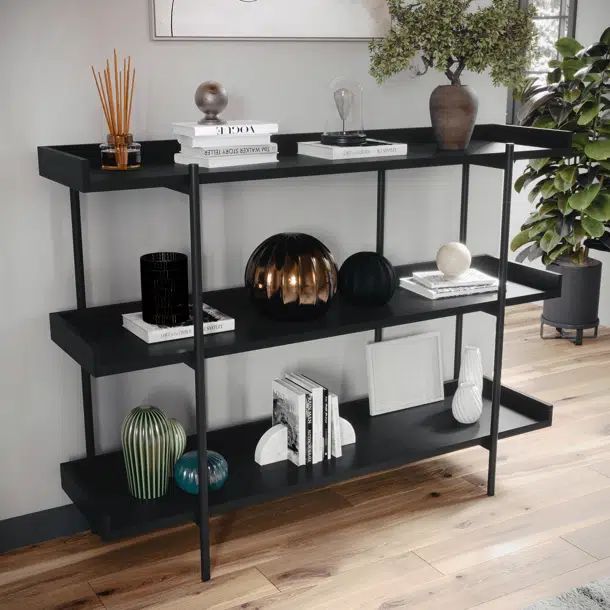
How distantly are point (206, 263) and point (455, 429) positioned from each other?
2.95 feet

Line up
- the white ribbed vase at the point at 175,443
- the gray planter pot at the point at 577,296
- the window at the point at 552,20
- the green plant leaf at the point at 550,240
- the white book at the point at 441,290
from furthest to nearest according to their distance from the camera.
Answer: the window at the point at 552,20 < the gray planter pot at the point at 577,296 < the green plant leaf at the point at 550,240 < the white book at the point at 441,290 < the white ribbed vase at the point at 175,443

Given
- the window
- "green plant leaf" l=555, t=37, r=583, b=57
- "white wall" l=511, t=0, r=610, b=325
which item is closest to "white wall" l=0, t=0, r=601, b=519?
"green plant leaf" l=555, t=37, r=583, b=57

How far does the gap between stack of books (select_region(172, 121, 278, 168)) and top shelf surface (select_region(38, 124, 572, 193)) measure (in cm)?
3

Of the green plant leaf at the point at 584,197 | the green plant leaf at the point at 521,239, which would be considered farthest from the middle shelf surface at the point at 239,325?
the green plant leaf at the point at 521,239

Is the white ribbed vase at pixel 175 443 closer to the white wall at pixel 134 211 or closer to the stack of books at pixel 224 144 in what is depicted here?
the white wall at pixel 134 211

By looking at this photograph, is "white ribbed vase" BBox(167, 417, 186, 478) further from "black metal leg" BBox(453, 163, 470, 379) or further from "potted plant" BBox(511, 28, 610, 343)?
"potted plant" BBox(511, 28, 610, 343)

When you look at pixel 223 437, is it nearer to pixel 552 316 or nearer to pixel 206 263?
pixel 206 263

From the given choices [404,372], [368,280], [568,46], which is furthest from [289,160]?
[568,46]

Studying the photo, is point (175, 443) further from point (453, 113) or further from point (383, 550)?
point (453, 113)

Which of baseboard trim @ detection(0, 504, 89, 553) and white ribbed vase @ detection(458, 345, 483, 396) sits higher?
white ribbed vase @ detection(458, 345, 483, 396)

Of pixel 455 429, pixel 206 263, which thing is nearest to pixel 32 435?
pixel 206 263

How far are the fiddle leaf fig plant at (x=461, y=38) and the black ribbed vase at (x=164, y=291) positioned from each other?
805 mm

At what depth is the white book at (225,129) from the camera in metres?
2.13

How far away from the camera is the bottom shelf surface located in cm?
222
